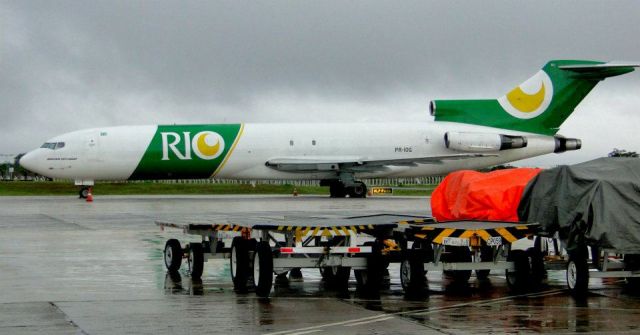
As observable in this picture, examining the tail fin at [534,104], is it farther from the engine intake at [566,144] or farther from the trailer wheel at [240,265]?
the trailer wheel at [240,265]

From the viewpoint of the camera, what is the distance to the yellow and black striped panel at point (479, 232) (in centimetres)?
1348

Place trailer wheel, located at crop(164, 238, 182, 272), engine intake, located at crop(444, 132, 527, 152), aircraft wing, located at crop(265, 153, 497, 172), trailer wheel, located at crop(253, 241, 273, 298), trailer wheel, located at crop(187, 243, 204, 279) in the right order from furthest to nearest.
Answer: engine intake, located at crop(444, 132, 527, 152)
aircraft wing, located at crop(265, 153, 497, 172)
trailer wheel, located at crop(164, 238, 182, 272)
trailer wheel, located at crop(187, 243, 204, 279)
trailer wheel, located at crop(253, 241, 273, 298)

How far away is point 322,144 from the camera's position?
167 ft

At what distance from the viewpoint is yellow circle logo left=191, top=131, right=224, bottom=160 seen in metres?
48.4

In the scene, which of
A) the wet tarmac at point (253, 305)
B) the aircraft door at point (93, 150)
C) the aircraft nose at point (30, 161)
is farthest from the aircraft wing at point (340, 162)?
the wet tarmac at point (253, 305)

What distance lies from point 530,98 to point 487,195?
38725mm

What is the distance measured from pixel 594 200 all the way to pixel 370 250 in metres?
3.48

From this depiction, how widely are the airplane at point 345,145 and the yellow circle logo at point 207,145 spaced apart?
0.16 ft

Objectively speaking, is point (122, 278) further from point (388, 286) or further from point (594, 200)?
point (594, 200)

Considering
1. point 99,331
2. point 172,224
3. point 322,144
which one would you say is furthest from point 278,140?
point 99,331

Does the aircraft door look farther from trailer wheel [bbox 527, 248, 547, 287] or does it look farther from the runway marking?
the runway marking

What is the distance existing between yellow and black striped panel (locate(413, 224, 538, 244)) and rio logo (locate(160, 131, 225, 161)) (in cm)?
3513

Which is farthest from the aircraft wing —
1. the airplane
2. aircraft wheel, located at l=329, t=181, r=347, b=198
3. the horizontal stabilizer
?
the horizontal stabilizer

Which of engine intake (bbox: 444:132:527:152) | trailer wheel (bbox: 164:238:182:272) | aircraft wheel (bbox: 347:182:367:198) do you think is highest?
engine intake (bbox: 444:132:527:152)
